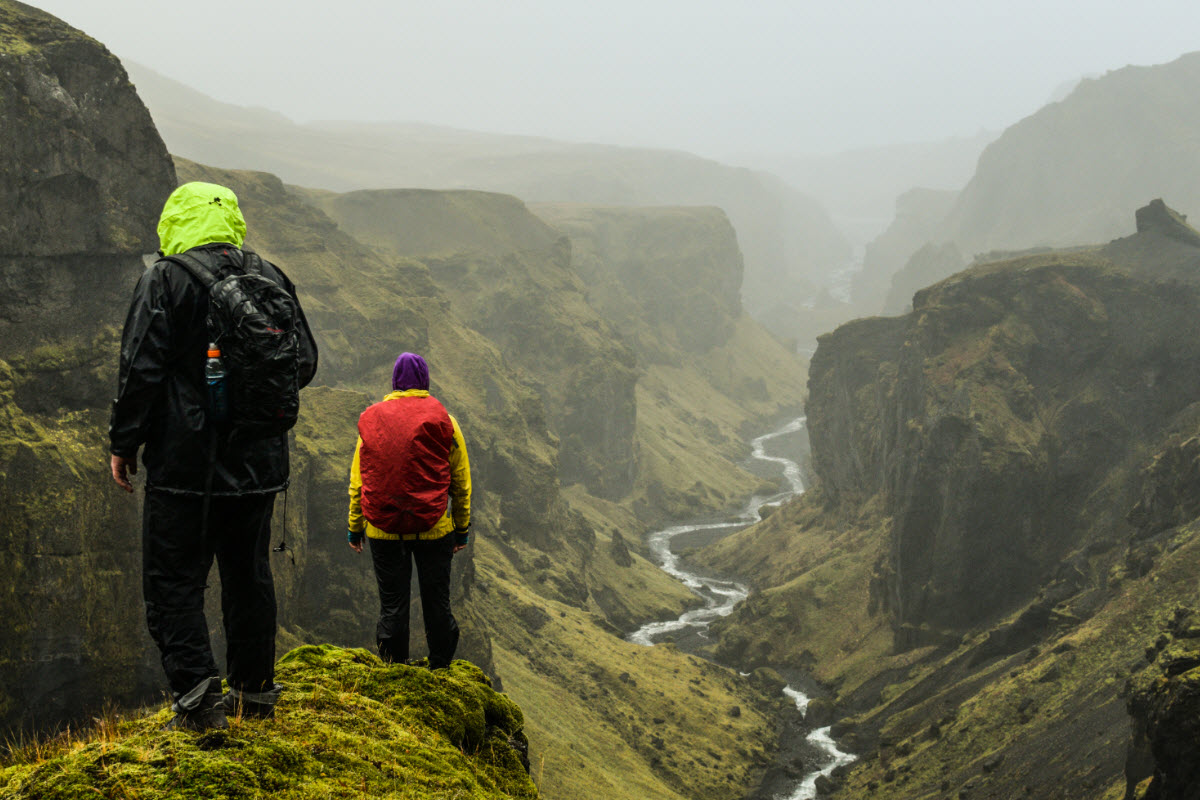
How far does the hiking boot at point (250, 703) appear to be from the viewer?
25.1ft

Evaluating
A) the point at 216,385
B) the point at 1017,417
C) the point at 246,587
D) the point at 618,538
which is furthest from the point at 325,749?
the point at 618,538

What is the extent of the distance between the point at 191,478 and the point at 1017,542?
3039 inches

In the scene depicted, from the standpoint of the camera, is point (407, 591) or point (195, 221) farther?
point (407, 591)

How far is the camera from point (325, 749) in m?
7.29

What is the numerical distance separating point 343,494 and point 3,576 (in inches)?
828

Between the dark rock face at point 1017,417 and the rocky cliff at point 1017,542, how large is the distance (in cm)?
17

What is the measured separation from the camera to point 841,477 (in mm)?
117625

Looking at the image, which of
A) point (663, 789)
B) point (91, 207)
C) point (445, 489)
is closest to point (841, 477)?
point (663, 789)

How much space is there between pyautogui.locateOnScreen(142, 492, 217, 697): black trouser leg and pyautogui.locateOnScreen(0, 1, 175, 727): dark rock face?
24784 millimetres

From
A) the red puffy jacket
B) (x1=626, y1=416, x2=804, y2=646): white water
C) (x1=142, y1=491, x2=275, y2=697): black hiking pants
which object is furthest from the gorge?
(x1=626, y1=416, x2=804, y2=646): white water

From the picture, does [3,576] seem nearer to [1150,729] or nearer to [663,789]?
[1150,729]

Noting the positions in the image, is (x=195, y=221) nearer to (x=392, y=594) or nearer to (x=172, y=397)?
(x=172, y=397)

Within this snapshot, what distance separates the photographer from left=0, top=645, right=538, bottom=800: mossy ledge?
5.84 m

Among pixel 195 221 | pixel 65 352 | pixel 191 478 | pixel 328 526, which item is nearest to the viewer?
pixel 191 478
